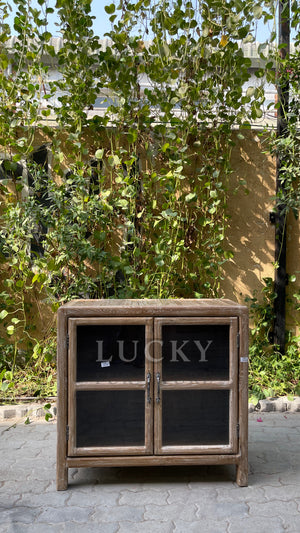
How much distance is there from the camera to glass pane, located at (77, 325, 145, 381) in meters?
2.28

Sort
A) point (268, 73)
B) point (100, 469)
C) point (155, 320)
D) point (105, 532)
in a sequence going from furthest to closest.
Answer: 1. point (268, 73)
2. point (100, 469)
3. point (155, 320)
4. point (105, 532)

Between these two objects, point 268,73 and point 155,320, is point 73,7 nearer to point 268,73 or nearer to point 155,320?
point 268,73

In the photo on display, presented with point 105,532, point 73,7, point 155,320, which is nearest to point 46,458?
point 105,532

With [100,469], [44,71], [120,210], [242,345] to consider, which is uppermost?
[44,71]

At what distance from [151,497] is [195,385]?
0.54 meters

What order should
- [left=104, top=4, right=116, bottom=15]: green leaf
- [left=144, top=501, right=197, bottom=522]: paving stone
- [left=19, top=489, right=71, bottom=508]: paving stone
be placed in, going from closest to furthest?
[left=144, top=501, right=197, bottom=522]: paving stone, [left=19, top=489, right=71, bottom=508]: paving stone, [left=104, top=4, right=116, bottom=15]: green leaf

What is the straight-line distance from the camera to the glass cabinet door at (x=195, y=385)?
226 cm

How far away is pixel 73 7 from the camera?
3.48 m

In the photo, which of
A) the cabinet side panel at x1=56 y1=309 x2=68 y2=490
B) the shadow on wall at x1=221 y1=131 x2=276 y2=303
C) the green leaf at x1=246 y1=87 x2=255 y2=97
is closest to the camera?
the cabinet side panel at x1=56 y1=309 x2=68 y2=490

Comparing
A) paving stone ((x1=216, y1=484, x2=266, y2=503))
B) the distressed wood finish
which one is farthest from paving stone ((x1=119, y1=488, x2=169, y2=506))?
paving stone ((x1=216, y1=484, x2=266, y2=503))

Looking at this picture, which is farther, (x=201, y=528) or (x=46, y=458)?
(x=46, y=458)

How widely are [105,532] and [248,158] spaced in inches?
117

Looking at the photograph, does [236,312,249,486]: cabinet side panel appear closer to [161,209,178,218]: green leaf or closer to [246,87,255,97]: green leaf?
[161,209,178,218]: green leaf

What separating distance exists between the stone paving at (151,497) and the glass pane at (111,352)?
1.72 ft
